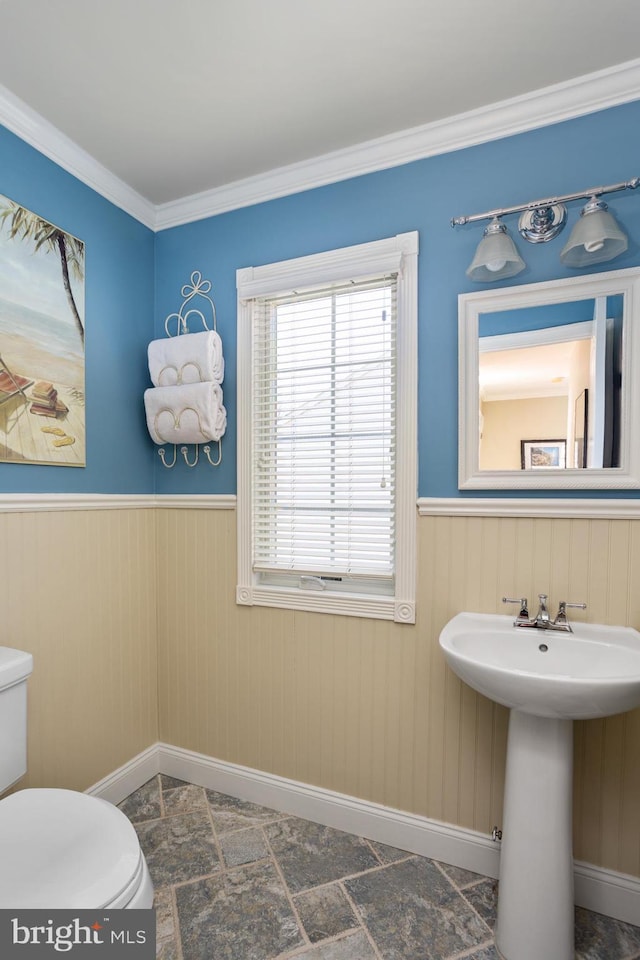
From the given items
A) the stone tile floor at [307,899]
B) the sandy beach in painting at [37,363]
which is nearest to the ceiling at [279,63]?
the sandy beach in painting at [37,363]

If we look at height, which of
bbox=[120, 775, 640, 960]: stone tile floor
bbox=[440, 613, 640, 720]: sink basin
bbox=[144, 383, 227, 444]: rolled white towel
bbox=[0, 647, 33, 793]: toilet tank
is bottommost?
bbox=[120, 775, 640, 960]: stone tile floor

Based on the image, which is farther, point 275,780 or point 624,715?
point 275,780

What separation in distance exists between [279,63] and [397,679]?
6.73 feet

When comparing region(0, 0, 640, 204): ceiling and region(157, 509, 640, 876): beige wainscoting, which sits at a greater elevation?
region(0, 0, 640, 204): ceiling

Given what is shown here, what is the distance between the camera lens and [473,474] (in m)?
1.73

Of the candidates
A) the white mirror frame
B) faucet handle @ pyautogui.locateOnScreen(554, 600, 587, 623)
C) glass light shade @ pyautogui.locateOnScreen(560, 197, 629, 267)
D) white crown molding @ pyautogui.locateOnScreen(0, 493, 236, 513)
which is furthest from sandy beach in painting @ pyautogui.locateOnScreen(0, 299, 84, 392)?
faucet handle @ pyautogui.locateOnScreen(554, 600, 587, 623)

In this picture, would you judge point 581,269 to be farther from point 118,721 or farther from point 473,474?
point 118,721

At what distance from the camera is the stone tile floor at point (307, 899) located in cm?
145

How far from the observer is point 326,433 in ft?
6.49

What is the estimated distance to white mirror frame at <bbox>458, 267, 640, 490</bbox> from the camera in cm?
153

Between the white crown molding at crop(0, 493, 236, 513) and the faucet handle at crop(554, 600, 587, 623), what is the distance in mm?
1280

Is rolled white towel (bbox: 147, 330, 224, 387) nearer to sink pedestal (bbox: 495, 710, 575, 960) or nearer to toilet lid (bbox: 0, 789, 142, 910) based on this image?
toilet lid (bbox: 0, 789, 142, 910)

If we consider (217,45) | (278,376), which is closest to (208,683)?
(278,376)

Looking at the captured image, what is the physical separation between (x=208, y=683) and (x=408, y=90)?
2348mm
